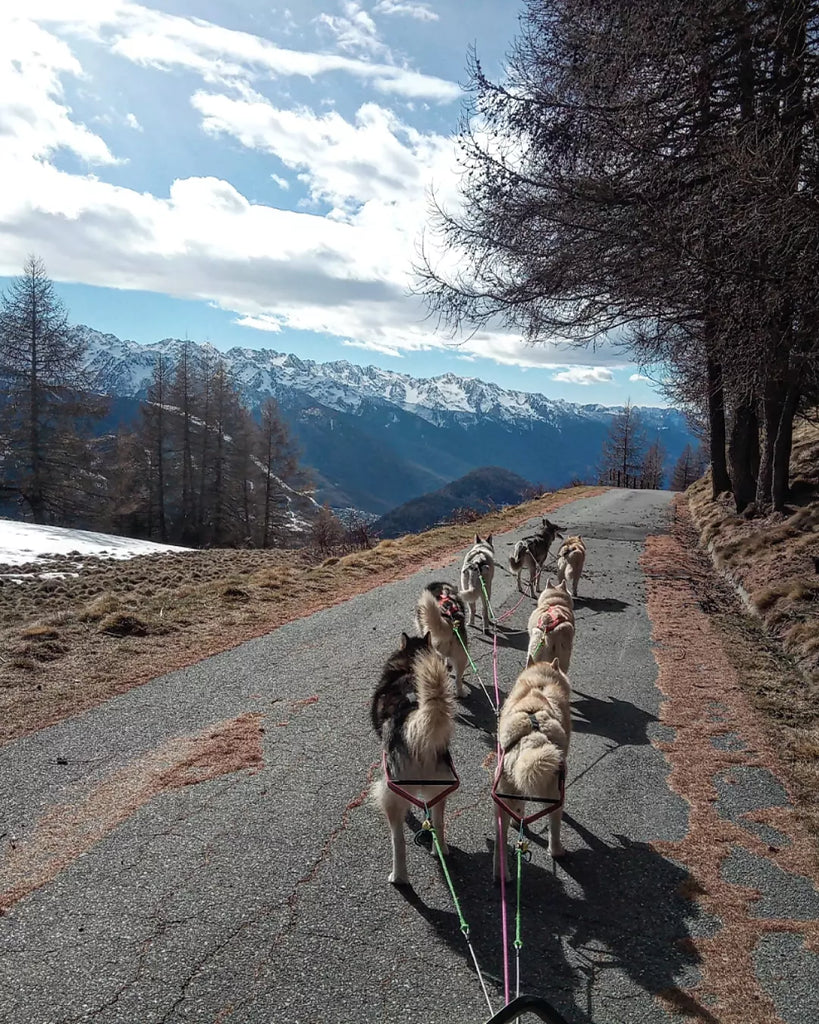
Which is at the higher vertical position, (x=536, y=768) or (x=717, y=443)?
(x=717, y=443)

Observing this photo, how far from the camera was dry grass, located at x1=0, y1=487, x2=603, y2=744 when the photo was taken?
7902 mm

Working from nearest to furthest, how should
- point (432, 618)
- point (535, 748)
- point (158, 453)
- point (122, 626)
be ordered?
point (535, 748) → point (432, 618) → point (122, 626) → point (158, 453)

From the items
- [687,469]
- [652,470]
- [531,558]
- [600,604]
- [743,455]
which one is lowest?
[600,604]

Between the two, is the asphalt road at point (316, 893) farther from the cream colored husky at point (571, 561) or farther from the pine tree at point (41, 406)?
the pine tree at point (41, 406)

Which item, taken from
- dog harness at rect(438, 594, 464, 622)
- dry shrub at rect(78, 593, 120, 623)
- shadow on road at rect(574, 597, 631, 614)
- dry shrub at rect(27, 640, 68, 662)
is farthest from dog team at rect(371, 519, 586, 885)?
dry shrub at rect(78, 593, 120, 623)

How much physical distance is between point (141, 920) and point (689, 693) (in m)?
6.49

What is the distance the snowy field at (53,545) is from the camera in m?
19.2

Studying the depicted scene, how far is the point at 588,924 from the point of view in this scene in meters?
3.96

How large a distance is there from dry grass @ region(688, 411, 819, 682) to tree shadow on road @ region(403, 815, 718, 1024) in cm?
467

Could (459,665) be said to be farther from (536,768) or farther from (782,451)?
(782,451)

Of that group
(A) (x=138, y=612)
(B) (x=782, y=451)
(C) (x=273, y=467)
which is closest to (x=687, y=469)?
(C) (x=273, y=467)

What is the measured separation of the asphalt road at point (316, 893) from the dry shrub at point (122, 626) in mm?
2903

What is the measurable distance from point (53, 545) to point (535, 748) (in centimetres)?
2164

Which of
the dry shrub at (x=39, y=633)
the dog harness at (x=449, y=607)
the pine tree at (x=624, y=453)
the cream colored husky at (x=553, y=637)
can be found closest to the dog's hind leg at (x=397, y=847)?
the cream colored husky at (x=553, y=637)
